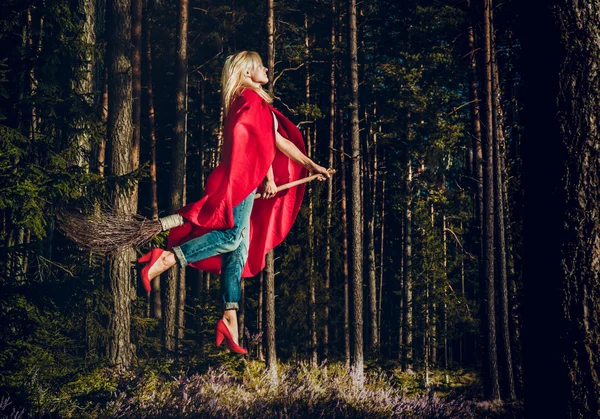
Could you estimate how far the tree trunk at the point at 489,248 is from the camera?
15945 millimetres

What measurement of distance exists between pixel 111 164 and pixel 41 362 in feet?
13.7

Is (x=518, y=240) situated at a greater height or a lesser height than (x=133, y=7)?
lesser

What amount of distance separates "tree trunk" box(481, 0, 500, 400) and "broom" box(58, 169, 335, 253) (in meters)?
11.7

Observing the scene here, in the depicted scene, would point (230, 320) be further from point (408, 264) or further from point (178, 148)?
point (408, 264)

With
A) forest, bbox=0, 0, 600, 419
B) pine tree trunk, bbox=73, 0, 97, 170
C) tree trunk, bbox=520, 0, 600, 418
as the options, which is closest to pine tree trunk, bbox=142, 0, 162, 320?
Result: forest, bbox=0, 0, 600, 419

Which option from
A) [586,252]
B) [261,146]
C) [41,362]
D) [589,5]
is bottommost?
[41,362]

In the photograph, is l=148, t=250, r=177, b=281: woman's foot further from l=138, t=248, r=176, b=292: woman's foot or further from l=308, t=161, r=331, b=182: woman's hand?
l=308, t=161, r=331, b=182: woman's hand

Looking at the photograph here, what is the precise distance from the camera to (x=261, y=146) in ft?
15.5

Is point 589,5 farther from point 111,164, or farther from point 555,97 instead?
point 111,164

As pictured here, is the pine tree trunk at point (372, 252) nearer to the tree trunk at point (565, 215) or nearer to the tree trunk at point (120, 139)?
the tree trunk at point (120, 139)

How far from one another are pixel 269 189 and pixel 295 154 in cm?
35

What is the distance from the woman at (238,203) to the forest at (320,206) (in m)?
0.52

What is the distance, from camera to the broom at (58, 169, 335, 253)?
488 centimetres

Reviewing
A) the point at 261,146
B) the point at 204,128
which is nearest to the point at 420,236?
the point at 204,128
